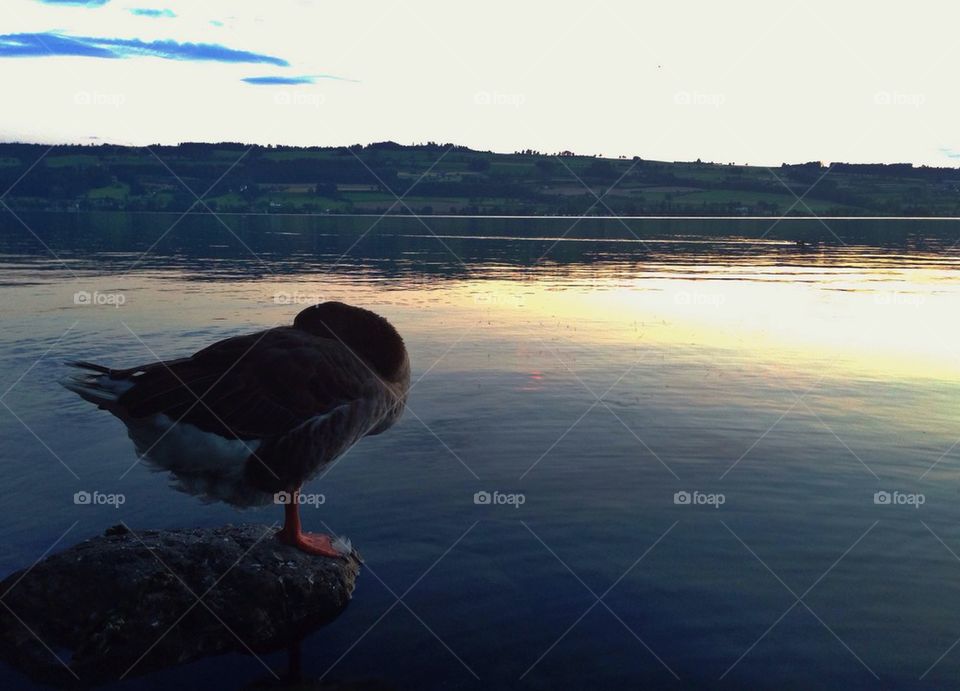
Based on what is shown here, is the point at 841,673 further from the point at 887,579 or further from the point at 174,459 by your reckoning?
the point at 174,459

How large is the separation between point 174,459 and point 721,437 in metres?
10.4

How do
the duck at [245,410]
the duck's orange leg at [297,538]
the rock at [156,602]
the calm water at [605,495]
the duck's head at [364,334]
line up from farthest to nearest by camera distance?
the duck's head at [364,334], the duck's orange leg at [297,538], the duck at [245,410], the calm water at [605,495], the rock at [156,602]

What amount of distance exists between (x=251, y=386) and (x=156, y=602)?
252 centimetres

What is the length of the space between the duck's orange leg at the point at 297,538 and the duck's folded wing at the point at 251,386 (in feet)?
4.09

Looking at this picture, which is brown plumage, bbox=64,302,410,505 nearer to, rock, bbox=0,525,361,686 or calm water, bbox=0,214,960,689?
rock, bbox=0,525,361,686

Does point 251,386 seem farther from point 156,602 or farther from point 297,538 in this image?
point 156,602

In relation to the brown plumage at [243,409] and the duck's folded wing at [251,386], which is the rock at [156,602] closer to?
the brown plumage at [243,409]

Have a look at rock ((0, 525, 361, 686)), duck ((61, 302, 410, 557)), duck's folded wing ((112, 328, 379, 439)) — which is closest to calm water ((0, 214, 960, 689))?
rock ((0, 525, 361, 686))

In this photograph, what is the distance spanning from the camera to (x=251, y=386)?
9656 mm

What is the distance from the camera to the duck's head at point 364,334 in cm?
1091

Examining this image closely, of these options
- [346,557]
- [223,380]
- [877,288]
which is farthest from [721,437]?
[877,288]

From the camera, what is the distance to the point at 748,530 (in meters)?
11.7

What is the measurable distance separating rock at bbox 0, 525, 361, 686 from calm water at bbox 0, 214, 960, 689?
322mm

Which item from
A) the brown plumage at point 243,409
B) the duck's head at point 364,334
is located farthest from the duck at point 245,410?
the duck's head at point 364,334
